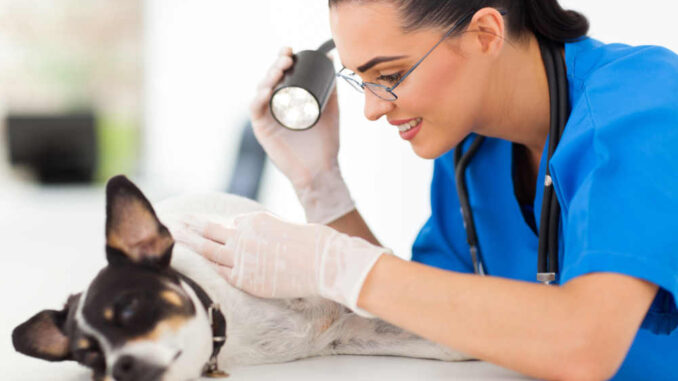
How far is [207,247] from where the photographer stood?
3.45 feet

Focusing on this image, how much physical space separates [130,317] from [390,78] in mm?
592

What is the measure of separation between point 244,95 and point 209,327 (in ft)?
13.0

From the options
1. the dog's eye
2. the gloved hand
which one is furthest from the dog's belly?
the gloved hand

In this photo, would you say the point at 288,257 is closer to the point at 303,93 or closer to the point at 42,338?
the point at 42,338

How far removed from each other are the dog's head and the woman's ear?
0.62 m

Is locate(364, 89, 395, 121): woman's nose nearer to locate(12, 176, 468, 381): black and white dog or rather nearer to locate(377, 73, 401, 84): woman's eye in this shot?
locate(377, 73, 401, 84): woman's eye

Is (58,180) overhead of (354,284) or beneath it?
beneath

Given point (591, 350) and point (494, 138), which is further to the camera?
point (494, 138)

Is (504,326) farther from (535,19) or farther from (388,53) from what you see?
(535,19)

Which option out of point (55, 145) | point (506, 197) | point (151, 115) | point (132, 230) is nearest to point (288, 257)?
point (132, 230)

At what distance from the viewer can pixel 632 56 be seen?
41.1 inches

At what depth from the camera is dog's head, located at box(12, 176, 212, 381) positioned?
83cm

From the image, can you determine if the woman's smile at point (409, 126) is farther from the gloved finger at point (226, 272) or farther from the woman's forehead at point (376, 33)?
the gloved finger at point (226, 272)

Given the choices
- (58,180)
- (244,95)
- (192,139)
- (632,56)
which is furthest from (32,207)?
(632,56)
